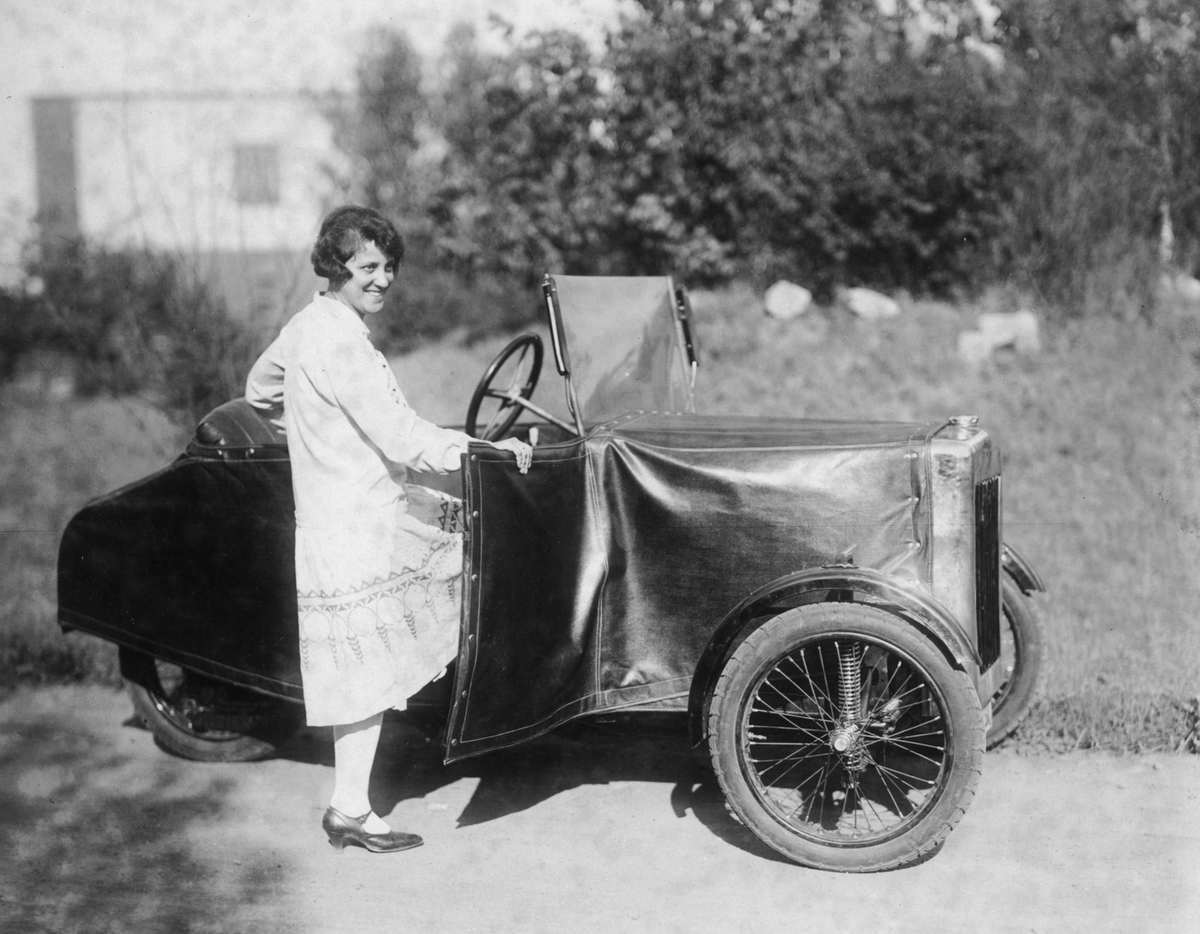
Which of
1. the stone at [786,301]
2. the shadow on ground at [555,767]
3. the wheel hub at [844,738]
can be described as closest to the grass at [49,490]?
the shadow on ground at [555,767]

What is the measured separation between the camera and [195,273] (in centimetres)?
629

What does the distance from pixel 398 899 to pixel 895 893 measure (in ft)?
4.40

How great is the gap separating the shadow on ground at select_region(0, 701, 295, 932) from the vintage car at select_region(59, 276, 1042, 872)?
0.48m

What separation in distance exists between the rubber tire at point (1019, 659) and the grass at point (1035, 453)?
18 cm

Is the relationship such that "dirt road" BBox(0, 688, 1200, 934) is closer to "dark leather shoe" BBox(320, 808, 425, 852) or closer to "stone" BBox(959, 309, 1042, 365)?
"dark leather shoe" BBox(320, 808, 425, 852)

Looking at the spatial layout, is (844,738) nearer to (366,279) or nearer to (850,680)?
(850,680)

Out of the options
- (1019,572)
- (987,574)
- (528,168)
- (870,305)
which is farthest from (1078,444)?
(528,168)

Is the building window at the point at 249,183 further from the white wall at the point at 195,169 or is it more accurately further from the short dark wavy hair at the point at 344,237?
the short dark wavy hair at the point at 344,237

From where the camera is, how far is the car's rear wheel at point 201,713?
4379mm

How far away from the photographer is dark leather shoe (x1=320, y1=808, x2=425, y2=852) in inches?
141

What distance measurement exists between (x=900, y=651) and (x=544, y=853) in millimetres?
1210

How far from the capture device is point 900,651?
324 centimetres

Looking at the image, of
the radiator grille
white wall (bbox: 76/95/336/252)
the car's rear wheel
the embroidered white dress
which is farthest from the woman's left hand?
white wall (bbox: 76/95/336/252)

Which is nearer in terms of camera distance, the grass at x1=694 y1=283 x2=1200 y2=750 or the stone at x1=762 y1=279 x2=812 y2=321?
the grass at x1=694 y1=283 x2=1200 y2=750
